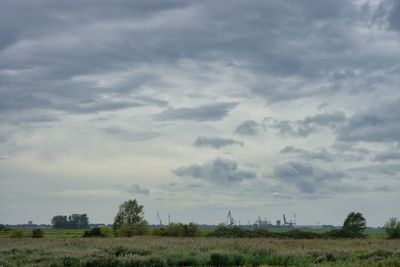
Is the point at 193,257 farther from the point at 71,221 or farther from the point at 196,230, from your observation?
the point at 71,221

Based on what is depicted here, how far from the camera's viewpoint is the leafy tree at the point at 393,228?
57709 mm

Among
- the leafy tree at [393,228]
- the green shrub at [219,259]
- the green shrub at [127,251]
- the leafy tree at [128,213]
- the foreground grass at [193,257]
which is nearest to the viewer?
the foreground grass at [193,257]

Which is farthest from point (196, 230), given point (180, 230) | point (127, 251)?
point (127, 251)

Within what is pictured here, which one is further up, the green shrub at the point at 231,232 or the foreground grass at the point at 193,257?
the green shrub at the point at 231,232

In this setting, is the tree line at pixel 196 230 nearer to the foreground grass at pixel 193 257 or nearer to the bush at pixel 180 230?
the bush at pixel 180 230

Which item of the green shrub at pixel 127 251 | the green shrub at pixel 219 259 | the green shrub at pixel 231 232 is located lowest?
the green shrub at pixel 219 259

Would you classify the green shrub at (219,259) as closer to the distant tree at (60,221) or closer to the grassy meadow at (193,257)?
the grassy meadow at (193,257)

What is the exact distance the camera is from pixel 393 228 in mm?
58250

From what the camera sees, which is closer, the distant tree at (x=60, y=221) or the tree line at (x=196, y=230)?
the tree line at (x=196, y=230)

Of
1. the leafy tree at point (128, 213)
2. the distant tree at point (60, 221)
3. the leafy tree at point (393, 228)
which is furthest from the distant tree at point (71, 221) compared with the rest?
the leafy tree at point (393, 228)

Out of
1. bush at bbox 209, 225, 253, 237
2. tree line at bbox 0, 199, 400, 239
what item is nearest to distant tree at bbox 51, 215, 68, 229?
tree line at bbox 0, 199, 400, 239

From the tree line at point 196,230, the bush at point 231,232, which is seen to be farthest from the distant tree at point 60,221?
the bush at point 231,232

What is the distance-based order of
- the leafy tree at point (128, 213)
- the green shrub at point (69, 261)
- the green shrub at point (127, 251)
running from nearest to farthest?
the green shrub at point (69, 261) < the green shrub at point (127, 251) < the leafy tree at point (128, 213)

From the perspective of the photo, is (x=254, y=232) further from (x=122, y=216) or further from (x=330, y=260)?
(x=330, y=260)
